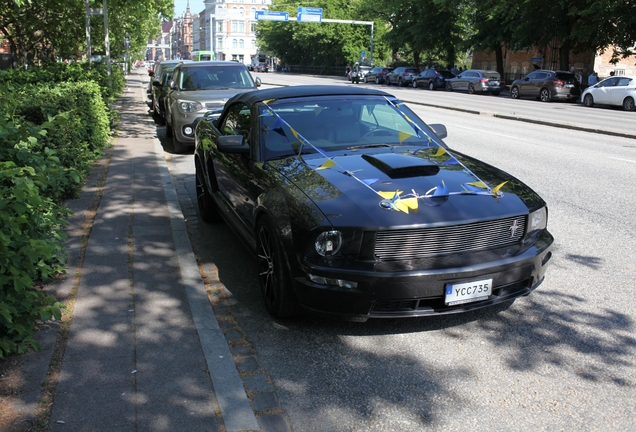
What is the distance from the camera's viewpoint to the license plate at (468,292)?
3.97 m

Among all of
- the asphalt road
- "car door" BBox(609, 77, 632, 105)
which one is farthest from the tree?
"car door" BBox(609, 77, 632, 105)

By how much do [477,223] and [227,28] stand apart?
150749 millimetres

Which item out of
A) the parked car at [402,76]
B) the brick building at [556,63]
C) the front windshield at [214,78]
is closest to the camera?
the front windshield at [214,78]

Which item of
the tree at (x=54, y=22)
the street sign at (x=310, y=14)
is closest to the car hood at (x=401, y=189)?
the tree at (x=54, y=22)

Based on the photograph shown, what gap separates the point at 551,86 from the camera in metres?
31.9

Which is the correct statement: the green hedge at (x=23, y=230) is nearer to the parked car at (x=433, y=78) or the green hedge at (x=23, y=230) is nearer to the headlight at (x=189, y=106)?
the headlight at (x=189, y=106)

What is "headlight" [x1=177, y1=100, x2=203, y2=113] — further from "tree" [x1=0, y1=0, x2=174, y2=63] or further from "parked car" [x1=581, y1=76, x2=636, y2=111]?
"parked car" [x1=581, y1=76, x2=636, y2=111]

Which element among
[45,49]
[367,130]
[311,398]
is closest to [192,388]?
Result: [311,398]

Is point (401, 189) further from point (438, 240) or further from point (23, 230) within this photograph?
point (23, 230)

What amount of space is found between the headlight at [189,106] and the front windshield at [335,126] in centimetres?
678

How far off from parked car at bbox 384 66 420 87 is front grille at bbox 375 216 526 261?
1787 inches

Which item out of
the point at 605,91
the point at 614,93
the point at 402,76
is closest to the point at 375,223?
the point at 614,93

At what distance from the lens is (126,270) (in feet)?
17.8

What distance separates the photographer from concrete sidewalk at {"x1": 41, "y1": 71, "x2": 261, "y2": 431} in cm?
329
